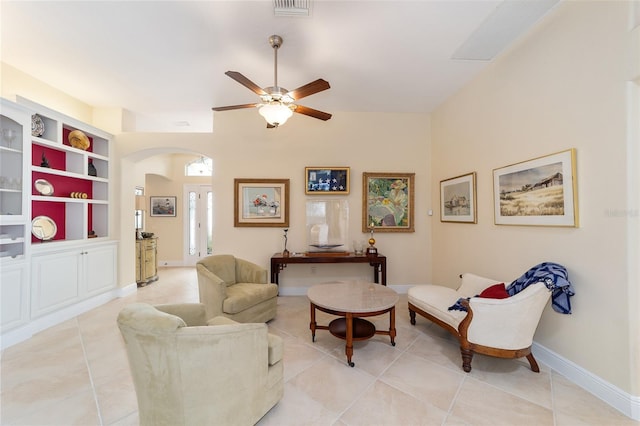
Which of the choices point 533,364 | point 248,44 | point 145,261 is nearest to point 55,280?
point 145,261

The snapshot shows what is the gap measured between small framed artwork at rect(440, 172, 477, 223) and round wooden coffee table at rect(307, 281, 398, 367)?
1659 millimetres

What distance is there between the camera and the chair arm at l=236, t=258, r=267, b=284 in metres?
→ 3.45

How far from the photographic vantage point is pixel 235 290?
10.3 ft

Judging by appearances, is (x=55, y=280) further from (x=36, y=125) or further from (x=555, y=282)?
(x=555, y=282)

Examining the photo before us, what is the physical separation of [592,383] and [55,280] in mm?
5589

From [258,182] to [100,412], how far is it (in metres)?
3.21

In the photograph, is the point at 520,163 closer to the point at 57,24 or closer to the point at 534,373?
the point at 534,373

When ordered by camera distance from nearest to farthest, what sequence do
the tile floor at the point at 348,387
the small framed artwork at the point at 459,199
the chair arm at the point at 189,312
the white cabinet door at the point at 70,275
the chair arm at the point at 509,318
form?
the tile floor at the point at 348,387
the chair arm at the point at 189,312
the chair arm at the point at 509,318
the white cabinet door at the point at 70,275
the small framed artwork at the point at 459,199

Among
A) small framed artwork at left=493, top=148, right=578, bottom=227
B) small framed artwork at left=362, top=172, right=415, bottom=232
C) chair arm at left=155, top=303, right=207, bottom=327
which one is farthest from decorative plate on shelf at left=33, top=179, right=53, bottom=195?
small framed artwork at left=493, top=148, right=578, bottom=227

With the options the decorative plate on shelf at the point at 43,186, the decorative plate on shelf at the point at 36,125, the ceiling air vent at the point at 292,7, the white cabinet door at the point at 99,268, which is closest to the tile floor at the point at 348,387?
the white cabinet door at the point at 99,268

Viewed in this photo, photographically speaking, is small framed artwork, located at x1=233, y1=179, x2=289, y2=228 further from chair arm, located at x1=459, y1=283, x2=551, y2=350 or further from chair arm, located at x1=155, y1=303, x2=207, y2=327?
chair arm, located at x1=459, y1=283, x2=551, y2=350

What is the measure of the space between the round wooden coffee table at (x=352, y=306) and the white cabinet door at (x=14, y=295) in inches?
123

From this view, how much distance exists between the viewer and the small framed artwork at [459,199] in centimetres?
338

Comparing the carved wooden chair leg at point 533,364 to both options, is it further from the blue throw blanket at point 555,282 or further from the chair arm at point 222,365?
the chair arm at point 222,365
